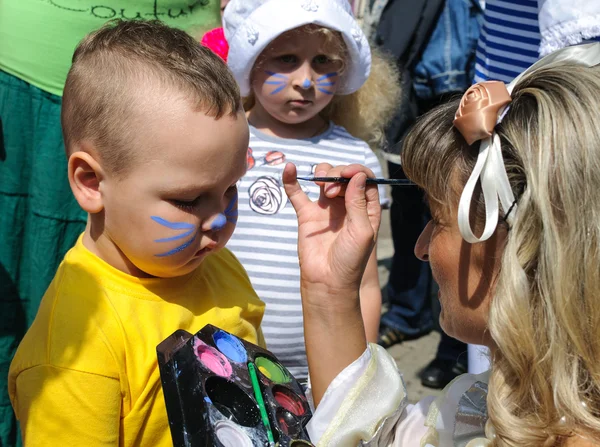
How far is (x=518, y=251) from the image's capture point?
1.35 metres

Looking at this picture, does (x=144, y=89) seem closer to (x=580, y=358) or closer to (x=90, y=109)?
(x=90, y=109)

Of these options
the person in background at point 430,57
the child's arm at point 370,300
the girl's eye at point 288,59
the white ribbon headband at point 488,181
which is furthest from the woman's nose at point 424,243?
the person in background at point 430,57

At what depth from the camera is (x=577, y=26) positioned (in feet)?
6.17

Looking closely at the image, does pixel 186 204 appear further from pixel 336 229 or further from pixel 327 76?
pixel 327 76

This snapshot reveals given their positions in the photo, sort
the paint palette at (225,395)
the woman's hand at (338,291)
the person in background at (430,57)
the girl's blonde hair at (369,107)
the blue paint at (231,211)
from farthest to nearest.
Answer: the person in background at (430,57)
the girl's blonde hair at (369,107)
the woman's hand at (338,291)
the blue paint at (231,211)
the paint palette at (225,395)

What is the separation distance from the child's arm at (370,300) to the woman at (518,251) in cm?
63

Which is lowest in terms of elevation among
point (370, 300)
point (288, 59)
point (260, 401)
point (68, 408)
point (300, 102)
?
point (370, 300)

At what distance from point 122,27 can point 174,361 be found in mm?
785

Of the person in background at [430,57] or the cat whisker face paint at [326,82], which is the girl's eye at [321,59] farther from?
the person in background at [430,57]

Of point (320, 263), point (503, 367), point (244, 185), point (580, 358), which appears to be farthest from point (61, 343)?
point (244, 185)

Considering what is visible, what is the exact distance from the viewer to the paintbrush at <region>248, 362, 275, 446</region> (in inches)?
50.7

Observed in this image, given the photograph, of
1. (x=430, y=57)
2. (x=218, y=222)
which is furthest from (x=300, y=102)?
(x=430, y=57)

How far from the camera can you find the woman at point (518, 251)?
4.23ft

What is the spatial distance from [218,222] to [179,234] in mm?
91
